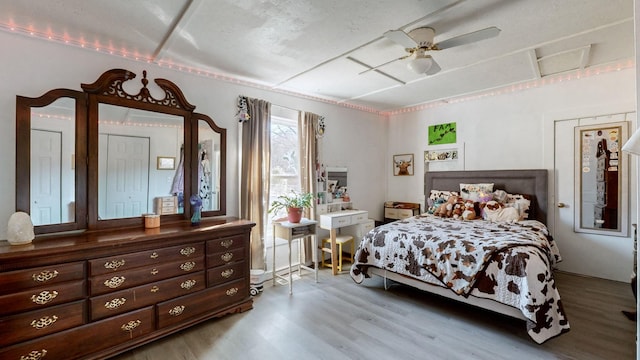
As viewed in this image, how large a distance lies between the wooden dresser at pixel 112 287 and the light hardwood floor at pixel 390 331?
193 millimetres

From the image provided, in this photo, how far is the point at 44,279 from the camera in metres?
1.92

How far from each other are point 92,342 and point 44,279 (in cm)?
57

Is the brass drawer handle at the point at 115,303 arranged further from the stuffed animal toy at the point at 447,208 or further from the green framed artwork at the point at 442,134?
the green framed artwork at the point at 442,134

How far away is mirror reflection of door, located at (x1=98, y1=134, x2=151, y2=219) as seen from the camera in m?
2.59

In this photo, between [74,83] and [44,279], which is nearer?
[44,279]

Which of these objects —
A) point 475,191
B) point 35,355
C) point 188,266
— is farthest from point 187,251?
point 475,191

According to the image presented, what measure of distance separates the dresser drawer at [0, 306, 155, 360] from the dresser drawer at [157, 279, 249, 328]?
0.11 m

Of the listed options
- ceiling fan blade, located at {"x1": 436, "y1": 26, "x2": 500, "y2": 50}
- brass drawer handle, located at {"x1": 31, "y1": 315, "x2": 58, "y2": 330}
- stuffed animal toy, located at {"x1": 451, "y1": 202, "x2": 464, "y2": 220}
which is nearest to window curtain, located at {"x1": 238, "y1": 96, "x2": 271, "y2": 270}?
brass drawer handle, located at {"x1": 31, "y1": 315, "x2": 58, "y2": 330}

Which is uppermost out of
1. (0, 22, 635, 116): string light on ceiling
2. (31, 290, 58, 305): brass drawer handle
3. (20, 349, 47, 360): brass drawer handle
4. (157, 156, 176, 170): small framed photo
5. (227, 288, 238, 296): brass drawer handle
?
(0, 22, 635, 116): string light on ceiling

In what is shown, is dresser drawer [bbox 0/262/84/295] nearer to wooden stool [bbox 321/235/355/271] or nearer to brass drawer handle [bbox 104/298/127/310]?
brass drawer handle [bbox 104/298/127/310]

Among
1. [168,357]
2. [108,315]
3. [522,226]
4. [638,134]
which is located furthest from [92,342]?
[522,226]

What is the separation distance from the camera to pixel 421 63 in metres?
2.61

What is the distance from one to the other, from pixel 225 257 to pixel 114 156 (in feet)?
4.53

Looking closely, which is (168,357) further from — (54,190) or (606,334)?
(606,334)
